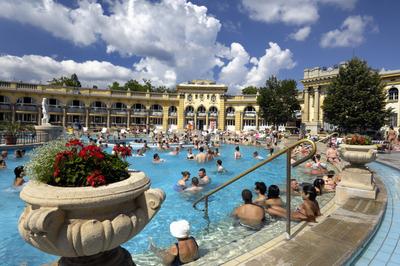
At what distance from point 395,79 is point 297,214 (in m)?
38.4

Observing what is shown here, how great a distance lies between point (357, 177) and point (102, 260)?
5739 millimetres

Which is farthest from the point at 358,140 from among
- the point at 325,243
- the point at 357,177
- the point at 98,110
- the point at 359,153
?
the point at 98,110

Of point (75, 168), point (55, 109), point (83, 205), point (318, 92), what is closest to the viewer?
point (83, 205)

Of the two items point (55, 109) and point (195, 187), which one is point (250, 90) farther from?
point (195, 187)

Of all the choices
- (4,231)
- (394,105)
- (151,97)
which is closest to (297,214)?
(4,231)

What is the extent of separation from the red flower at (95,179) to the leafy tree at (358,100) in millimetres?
26898

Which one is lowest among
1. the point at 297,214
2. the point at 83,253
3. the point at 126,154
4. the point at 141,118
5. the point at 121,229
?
the point at 297,214

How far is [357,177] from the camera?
5.68m

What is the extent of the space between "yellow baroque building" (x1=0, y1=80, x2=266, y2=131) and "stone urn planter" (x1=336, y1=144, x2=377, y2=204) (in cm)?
3554

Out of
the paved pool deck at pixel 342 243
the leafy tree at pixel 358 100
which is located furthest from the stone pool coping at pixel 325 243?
the leafy tree at pixel 358 100

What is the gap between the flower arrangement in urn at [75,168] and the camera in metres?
2.25

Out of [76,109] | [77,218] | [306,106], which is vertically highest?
[306,106]

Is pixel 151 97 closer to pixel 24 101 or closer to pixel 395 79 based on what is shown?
pixel 24 101

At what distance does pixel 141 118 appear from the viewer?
50.7 meters
